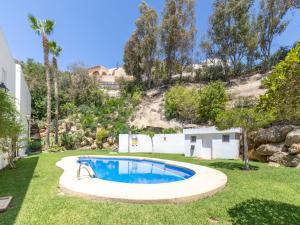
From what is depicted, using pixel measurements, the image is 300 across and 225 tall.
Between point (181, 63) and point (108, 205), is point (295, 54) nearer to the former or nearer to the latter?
point (108, 205)

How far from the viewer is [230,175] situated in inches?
408

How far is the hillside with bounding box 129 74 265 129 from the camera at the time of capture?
27766mm

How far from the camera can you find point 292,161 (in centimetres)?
1308

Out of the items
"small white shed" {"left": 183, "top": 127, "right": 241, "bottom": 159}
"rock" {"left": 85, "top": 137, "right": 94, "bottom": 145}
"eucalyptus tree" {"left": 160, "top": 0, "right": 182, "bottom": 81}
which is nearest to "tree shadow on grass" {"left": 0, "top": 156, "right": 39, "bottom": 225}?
"small white shed" {"left": 183, "top": 127, "right": 241, "bottom": 159}

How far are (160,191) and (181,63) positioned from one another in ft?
98.9

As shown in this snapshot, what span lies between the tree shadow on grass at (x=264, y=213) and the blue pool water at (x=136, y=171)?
16.8 ft

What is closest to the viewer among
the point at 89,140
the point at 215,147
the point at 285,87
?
the point at 285,87

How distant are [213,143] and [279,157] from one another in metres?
4.59

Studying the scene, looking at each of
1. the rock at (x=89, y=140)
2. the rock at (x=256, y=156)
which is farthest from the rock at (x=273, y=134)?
the rock at (x=89, y=140)

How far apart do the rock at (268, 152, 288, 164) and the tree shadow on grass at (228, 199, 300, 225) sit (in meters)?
7.94

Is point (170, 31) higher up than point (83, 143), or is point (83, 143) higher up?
point (170, 31)

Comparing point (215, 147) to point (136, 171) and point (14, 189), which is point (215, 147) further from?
point (14, 189)

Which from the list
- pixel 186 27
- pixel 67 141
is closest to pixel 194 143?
pixel 67 141

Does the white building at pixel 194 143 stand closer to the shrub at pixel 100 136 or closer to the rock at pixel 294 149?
the rock at pixel 294 149
